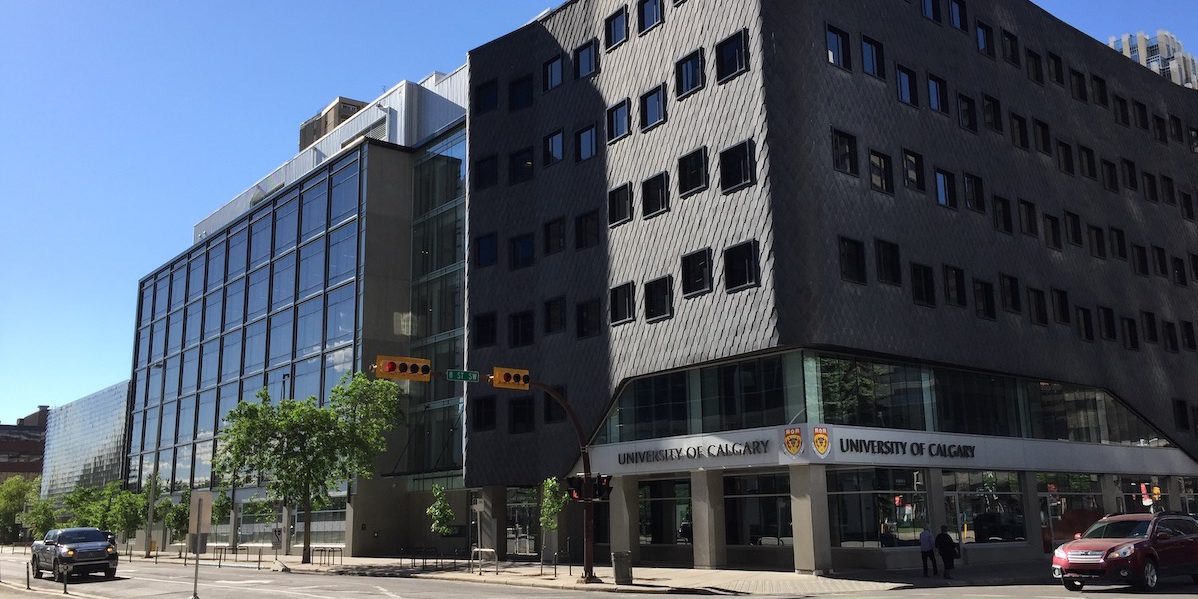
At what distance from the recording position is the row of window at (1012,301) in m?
36.8

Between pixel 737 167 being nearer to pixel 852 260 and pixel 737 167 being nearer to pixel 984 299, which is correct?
pixel 852 260

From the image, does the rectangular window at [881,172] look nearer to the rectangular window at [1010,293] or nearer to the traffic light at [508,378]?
the rectangular window at [1010,293]

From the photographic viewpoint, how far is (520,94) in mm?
49469

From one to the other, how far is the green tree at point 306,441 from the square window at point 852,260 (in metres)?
26.2

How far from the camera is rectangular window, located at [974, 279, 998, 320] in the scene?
1618 inches

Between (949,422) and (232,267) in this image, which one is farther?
(232,267)

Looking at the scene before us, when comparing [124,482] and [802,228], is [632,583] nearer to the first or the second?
[802,228]

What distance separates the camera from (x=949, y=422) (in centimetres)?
3872

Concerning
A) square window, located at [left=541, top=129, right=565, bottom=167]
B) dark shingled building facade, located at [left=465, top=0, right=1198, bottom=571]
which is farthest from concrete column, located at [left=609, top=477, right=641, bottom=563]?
square window, located at [left=541, top=129, right=565, bottom=167]

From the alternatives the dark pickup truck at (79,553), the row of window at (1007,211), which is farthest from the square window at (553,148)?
the dark pickup truck at (79,553)

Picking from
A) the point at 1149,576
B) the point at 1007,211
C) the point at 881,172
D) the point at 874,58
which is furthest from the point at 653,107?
the point at 1149,576

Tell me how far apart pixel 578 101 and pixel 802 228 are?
14.9 m

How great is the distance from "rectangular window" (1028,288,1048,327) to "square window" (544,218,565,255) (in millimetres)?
20861

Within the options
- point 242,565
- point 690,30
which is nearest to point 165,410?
point 242,565
